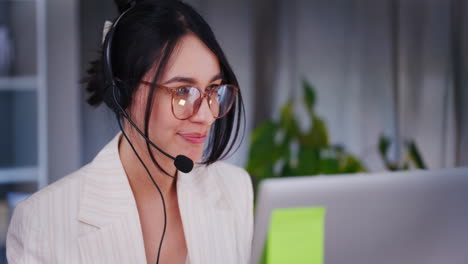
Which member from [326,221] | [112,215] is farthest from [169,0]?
[326,221]

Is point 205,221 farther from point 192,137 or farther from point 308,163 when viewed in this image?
point 308,163

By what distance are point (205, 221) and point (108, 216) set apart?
0.24 meters

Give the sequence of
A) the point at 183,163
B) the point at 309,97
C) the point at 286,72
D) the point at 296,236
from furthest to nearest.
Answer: the point at 286,72 → the point at 309,97 → the point at 183,163 → the point at 296,236

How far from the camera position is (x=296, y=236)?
2.63 ft

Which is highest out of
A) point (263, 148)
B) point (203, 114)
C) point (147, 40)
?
point (147, 40)

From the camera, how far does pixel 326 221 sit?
81cm

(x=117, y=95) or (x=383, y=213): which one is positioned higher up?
(x=117, y=95)

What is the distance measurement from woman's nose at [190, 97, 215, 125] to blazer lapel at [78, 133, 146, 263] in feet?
0.68

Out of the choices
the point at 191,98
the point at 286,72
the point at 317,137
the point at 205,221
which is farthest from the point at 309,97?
the point at 191,98

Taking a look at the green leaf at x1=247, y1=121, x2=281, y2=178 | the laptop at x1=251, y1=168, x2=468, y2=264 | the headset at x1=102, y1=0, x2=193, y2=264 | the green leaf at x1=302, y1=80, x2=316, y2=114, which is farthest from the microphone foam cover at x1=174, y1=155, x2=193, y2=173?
the green leaf at x1=302, y1=80, x2=316, y2=114

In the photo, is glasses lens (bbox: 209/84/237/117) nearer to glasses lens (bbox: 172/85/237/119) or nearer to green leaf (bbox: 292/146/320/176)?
glasses lens (bbox: 172/85/237/119)

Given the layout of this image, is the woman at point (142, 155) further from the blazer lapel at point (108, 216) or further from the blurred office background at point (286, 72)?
the blurred office background at point (286, 72)

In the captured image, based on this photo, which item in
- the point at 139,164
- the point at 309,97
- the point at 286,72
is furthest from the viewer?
the point at 286,72

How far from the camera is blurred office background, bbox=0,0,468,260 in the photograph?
2.40m
